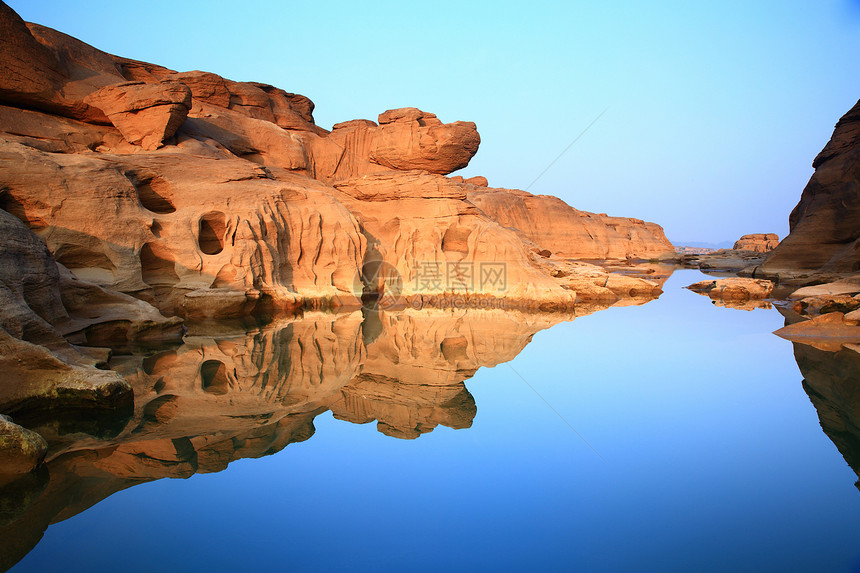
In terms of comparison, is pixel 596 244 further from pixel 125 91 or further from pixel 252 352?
pixel 252 352

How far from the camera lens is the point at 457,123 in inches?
845

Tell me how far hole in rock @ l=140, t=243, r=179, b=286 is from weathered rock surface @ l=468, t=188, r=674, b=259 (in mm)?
27864

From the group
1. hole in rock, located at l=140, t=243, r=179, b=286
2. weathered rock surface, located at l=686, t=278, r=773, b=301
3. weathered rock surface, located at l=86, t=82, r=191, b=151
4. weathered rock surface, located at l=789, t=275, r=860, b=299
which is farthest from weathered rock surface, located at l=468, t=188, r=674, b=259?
hole in rock, located at l=140, t=243, r=179, b=286

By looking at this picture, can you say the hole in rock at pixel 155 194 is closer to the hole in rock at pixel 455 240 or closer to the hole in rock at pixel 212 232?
the hole in rock at pixel 212 232

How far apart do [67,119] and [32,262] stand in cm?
1241

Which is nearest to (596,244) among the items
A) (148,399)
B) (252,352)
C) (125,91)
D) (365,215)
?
(365,215)

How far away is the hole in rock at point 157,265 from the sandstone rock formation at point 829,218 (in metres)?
25.5

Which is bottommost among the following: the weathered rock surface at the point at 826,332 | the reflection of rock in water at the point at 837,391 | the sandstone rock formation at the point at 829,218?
the reflection of rock in water at the point at 837,391

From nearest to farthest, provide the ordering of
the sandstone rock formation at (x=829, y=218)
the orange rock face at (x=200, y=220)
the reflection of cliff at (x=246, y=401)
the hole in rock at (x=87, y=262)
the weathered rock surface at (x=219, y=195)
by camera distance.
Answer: the reflection of cliff at (x=246, y=401)
the orange rock face at (x=200, y=220)
the hole in rock at (x=87, y=262)
the weathered rock surface at (x=219, y=195)
the sandstone rock formation at (x=829, y=218)

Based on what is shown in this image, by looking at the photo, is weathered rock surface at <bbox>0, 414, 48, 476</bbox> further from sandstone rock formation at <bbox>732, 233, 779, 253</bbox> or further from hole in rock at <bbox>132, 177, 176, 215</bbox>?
sandstone rock formation at <bbox>732, 233, 779, 253</bbox>

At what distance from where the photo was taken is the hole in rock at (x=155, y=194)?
15.0 m

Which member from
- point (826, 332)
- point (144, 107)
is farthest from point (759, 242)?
point (144, 107)

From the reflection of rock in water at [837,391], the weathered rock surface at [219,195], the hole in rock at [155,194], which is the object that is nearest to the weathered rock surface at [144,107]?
the weathered rock surface at [219,195]

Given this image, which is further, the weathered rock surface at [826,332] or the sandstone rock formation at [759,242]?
the sandstone rock formation at [759,242]
